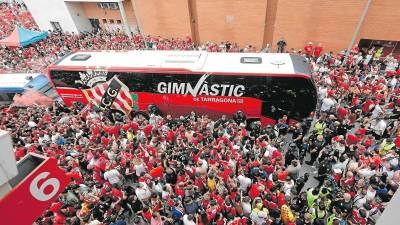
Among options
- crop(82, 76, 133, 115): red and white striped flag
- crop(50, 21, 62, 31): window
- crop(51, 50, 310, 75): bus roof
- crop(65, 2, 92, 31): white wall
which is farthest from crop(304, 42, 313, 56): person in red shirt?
crop(50, 21, 62, 31): window

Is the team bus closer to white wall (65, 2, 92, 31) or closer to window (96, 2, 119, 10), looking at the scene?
window (96, 2, 119, 10)

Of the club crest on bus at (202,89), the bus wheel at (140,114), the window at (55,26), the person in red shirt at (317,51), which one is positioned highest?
the club crest on bus at (202,89)

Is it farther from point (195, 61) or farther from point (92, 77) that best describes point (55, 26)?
point (195, 61)

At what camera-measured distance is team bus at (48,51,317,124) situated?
9.72 meters

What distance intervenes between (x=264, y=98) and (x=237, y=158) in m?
3.32

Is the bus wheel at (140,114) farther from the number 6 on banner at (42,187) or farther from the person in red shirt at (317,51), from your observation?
the person in red shirt at (317,51)

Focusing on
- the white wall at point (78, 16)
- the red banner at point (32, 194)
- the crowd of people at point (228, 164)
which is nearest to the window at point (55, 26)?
the white wall at point (78, 16)

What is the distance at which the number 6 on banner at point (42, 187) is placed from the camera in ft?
14.2

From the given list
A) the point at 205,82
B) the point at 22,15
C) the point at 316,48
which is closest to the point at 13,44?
the point at 22,15

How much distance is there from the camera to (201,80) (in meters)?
10.3

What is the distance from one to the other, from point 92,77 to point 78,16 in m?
15.6

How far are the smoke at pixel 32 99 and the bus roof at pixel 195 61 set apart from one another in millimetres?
2778

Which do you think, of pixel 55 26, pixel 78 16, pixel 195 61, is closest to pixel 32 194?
pixel 195 61

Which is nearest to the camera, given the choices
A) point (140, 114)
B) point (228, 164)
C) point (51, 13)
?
point (228, 164)
